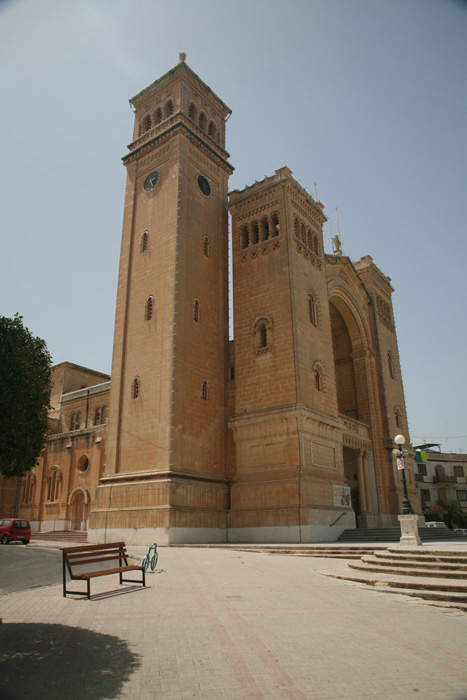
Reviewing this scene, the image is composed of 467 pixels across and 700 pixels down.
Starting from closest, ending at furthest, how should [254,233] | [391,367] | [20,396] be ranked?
[20,396], [254,233], [391,367]

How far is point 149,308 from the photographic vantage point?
86.8 feet

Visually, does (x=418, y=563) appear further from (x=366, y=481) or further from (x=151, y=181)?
→ (x=151, y=181)

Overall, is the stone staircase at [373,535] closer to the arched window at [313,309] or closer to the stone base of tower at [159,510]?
the stone base of tower at [159,510]

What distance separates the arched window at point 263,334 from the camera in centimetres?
2575

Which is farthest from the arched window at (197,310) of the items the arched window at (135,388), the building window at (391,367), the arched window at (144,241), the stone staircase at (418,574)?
the building window at (391,367)

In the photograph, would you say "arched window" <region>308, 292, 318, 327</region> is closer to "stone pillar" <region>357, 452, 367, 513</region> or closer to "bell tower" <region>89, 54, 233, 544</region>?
"bell tower" <region>89, 54, 233, 544</region>

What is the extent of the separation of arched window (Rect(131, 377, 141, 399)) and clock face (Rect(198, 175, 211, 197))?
39.7 feet

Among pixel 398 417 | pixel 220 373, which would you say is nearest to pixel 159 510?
pixel 220 373

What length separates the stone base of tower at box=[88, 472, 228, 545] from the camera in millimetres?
21391

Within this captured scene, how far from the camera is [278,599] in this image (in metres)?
8.61

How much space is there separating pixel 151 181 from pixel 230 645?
1098 inches

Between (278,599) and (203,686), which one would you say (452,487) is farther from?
(203,686)

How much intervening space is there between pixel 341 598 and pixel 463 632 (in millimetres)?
2600

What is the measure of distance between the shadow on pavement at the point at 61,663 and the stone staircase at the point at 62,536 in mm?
23595
